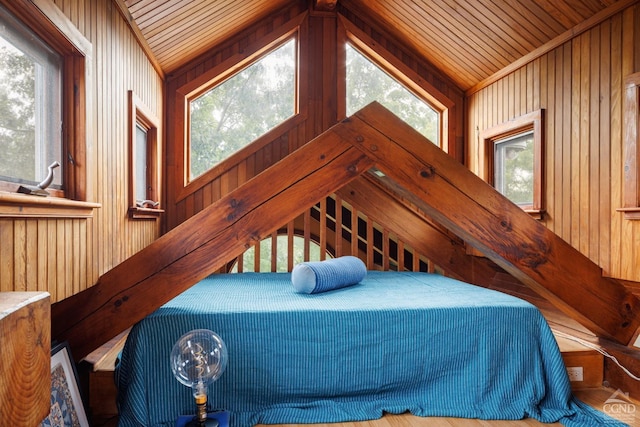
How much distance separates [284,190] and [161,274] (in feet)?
2.08

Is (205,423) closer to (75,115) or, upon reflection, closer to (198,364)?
(198,364)

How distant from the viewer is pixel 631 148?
2.09 metres

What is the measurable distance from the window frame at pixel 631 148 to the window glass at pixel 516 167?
805mm

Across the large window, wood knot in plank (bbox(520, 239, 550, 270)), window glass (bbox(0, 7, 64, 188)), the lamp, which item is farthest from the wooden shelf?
wood knot in plank (bbox(520, 239, 550, 270))

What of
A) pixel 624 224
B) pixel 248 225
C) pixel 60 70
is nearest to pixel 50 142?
pixel 60 70

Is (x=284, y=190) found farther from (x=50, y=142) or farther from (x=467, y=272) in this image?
(x=467, y=272)

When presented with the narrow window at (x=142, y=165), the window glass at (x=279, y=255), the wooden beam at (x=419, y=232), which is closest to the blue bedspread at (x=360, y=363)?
the narrow window at (x=142, y=165)

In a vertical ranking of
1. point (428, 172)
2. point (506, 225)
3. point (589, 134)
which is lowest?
point (506, 225)

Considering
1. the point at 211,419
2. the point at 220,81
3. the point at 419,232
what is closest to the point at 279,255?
the point at 419,232

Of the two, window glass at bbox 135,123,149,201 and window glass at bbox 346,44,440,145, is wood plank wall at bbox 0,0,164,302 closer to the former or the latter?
window glass at bbox 135,123,149,201

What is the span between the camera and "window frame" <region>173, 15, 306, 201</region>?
3318 millimetres

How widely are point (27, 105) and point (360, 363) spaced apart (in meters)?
1.65

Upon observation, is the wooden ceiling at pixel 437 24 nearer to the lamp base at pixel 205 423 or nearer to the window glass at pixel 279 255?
the window glass at pixel 279 255

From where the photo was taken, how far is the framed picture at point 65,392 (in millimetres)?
1463
